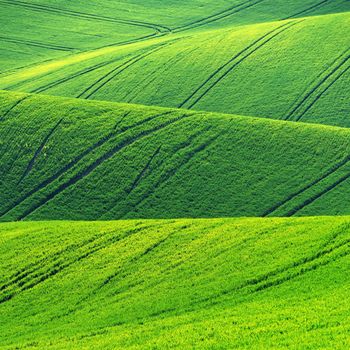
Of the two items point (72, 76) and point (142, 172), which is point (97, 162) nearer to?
point (142, 172)

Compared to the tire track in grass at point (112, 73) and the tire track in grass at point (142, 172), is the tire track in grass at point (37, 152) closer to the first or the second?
the tire track in grass at point (142, 172)

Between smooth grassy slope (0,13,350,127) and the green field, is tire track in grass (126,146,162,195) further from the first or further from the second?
smooth grassy slope (0,13,350,127)

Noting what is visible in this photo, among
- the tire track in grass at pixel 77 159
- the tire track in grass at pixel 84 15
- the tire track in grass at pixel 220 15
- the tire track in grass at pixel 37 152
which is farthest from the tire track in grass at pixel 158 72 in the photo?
the tire track in grass at pixel 84 15

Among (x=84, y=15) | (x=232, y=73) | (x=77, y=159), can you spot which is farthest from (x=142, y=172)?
(x=84, y=15)

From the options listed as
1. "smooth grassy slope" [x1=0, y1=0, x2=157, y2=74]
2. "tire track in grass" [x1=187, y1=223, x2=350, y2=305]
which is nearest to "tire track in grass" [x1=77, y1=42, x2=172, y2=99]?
"smooth grassy slope" [x1=0, y1=0, x2=157, y2=74]

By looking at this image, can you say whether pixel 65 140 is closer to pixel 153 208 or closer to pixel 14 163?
pixel 14 163

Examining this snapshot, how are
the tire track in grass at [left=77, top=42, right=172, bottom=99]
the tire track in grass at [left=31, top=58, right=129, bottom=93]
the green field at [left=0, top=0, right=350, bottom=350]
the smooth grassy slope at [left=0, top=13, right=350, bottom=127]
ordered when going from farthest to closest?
the tire track in grass at [left=31, top=58, right=129, bottom=93] → the tire track in grass at [left=77, top=42, right=172, bottom=99] → the smooth grassy slope at [left=0, top=13, right=350, bottom=127] → the green field at [left=0, top=0, right=350, bottom=350]
